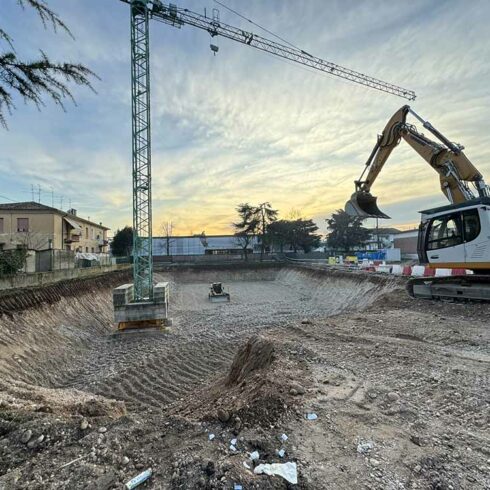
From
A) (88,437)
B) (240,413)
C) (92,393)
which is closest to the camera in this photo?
(88,437)

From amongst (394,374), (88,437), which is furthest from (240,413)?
(394,374)

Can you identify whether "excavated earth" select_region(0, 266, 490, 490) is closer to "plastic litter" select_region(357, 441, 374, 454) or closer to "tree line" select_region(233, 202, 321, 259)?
"plastic litter" select_region(357, 441, 374, 454)

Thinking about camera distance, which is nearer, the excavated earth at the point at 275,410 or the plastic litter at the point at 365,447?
the excavated earth at the point at 275,410

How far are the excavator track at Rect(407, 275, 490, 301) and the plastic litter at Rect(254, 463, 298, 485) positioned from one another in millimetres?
8922

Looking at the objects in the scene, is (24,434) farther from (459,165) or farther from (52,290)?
(459,165)

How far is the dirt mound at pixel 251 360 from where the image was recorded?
541cm

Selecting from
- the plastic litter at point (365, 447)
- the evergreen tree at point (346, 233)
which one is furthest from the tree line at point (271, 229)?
the plastic litter at point (365, 447)

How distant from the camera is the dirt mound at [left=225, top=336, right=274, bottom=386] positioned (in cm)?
541

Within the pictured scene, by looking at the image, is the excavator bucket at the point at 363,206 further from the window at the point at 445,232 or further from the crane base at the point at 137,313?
the crane base at the point at 137,313

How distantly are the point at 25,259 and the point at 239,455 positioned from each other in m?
14.2

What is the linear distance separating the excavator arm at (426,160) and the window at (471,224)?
1.90m

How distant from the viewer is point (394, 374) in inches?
171

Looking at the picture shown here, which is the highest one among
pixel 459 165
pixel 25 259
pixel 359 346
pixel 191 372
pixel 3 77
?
pixel 459 165

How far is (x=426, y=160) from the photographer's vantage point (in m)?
11.2
